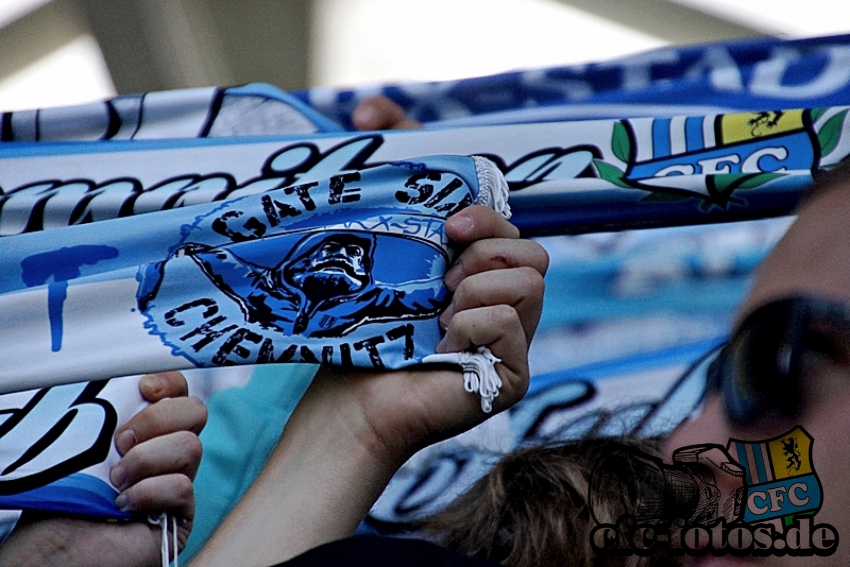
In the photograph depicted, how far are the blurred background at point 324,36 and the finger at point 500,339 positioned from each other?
1347 mm

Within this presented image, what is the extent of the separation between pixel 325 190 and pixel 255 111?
373 millimetres

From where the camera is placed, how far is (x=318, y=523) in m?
0.60

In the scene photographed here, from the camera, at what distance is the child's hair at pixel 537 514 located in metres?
0.69

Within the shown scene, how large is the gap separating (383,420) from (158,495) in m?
0.18

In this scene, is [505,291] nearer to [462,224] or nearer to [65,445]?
[462,224]

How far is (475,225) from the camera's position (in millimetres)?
650

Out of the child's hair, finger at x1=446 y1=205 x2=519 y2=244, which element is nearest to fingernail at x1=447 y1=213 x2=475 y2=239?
finger at x1=446 y1=205 x2=519 y2=244

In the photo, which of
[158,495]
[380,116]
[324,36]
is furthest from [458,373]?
[324,36]

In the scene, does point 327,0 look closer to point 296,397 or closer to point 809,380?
point 296,397

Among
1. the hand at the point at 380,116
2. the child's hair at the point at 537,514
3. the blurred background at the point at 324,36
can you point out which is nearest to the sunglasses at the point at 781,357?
the child's hair at the point at 537,514

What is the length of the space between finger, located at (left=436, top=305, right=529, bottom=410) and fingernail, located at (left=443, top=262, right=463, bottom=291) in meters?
0.04

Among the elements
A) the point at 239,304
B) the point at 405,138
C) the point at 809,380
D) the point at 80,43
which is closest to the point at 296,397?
the point at 239,304

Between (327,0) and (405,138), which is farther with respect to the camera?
(327,0)

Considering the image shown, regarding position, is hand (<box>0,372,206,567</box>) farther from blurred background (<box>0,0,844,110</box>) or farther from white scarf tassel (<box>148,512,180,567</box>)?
blurred background (<box>0,0,844,110</box>)
